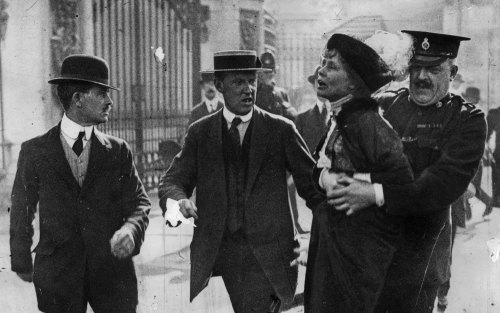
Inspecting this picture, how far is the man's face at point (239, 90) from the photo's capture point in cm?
340

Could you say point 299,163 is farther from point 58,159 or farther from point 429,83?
point 58,159

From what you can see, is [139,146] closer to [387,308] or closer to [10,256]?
[10,256]

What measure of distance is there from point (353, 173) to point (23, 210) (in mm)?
2037

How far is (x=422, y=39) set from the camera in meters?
3.23

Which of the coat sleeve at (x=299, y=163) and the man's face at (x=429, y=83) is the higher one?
the man's face at (x=429, y=83)

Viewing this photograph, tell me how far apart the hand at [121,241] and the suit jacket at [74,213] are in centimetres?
3

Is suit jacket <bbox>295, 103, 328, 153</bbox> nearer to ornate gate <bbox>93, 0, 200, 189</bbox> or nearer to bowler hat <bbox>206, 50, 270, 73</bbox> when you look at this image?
bowler hat <bbox>206, 50, 270, 73</bbox>

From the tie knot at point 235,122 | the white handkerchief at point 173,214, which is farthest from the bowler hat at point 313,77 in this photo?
the white handkerchief at point 173,214

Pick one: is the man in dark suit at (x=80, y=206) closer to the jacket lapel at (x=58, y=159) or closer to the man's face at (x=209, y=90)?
the jacket lapel at (x=58, y=159)

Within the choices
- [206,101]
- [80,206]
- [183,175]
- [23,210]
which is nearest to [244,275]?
[183,175]

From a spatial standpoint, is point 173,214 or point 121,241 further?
point 121,241

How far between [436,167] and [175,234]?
1.83 meters

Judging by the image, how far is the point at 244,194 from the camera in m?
3.37

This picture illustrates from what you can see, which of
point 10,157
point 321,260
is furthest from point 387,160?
point 10,157
